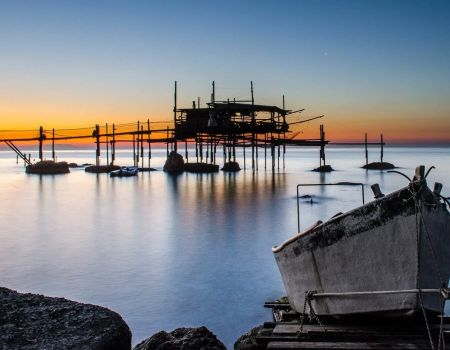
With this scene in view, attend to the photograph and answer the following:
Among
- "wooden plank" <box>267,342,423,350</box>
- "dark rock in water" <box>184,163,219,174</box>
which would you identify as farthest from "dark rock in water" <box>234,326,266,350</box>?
"dark rock in water" <box>184,163,219,174</box>

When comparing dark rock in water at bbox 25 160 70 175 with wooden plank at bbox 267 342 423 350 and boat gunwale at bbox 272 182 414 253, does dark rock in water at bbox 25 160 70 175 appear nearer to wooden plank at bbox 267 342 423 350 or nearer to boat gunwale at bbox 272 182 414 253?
boat gunwale at bbox 272 182 414 253

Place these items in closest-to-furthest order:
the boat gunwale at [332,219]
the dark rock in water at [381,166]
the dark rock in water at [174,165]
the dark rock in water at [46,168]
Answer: the boat gunwale at [332,219], the dark rock in water at [174,165], the dark rock in water at [46,168], the dark rock in water at [381,166]

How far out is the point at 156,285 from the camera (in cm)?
1259

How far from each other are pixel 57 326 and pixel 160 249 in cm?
1117

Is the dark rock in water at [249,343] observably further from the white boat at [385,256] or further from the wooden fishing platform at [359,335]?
the white boat at [385,256]

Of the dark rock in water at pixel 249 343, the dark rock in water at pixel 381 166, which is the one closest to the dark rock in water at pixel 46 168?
the dark rock in water at pixel 381 166

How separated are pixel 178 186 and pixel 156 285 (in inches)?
1158

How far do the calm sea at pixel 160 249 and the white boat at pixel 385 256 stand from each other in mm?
3408

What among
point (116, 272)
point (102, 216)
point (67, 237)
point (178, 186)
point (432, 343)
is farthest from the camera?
point (178, 186)

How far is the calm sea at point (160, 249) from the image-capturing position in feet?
35.0

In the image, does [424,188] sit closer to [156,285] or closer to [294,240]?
[294,240]

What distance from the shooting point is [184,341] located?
6633mm

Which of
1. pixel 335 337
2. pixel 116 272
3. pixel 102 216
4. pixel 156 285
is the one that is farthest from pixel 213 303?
pixel 102 216

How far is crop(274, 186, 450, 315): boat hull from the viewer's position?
209 inches
